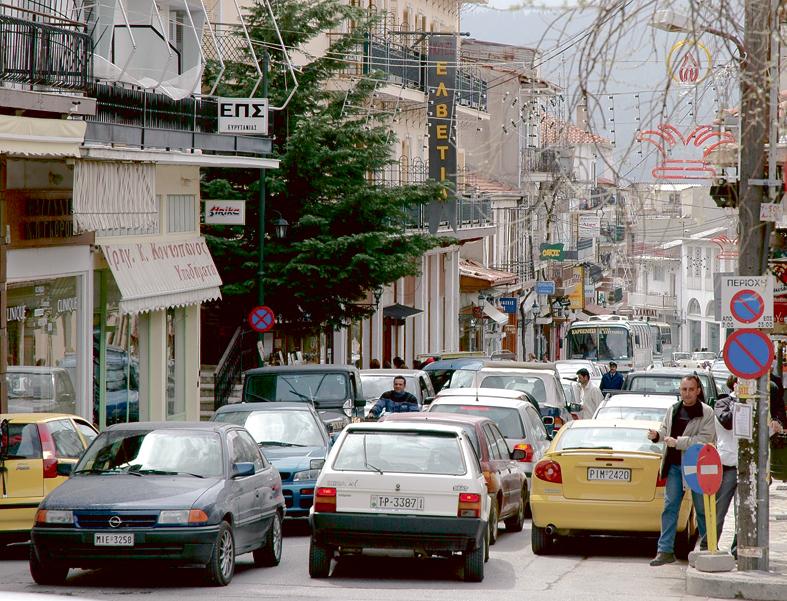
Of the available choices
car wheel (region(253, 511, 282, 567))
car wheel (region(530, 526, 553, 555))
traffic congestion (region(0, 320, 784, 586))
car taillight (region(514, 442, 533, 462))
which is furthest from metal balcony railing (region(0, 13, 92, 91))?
car wheel (region(530, 526, 553, 555))

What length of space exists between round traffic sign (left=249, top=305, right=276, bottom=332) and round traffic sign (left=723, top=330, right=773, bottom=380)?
65.3 ft

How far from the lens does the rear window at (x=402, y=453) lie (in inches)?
560

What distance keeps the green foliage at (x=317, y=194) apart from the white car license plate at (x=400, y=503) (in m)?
19.7

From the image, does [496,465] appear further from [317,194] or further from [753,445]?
[317,194]

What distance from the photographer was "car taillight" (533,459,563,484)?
16203mm

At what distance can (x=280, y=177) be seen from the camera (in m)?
34.7

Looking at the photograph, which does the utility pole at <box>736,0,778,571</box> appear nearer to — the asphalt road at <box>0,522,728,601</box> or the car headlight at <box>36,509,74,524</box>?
the asphalt road at <box>0,522,728,601</box>

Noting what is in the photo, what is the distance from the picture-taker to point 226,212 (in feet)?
106

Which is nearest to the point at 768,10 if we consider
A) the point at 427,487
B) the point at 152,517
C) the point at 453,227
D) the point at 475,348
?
the point at 427,487

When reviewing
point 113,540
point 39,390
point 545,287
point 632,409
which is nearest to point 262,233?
point 39,390

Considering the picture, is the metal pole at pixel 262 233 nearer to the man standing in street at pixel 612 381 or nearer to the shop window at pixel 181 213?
the shop window at pixel 181 213

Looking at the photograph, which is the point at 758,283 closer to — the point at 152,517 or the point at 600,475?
the point at 600,475

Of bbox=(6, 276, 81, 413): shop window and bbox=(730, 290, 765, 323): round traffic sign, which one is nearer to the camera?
bbox=(730, 290, 765, 323): round traffic sign

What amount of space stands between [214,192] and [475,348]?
3429 centimetres
